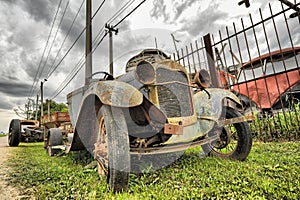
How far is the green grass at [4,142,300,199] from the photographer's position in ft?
5.14

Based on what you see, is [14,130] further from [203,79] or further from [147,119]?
[203,79]

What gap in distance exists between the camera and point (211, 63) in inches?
173

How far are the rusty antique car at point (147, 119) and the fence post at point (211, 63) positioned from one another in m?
1.67

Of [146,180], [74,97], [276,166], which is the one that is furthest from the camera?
[74,97]

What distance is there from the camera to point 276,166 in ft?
7.30

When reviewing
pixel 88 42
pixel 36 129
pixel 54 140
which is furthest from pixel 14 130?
pixel 88 42

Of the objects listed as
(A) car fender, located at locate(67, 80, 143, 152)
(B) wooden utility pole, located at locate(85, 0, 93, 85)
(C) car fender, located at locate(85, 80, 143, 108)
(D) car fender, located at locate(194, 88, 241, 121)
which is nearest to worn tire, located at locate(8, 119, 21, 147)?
(B) wooden utility pole, located at locate(85, 0, 93, 85)

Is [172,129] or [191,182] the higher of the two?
[172,129]

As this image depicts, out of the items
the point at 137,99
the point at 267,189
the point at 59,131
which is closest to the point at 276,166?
the point at 267,189

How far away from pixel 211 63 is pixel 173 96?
246cm

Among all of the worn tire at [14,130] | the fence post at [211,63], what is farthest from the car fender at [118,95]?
the worn tire at [14,130]

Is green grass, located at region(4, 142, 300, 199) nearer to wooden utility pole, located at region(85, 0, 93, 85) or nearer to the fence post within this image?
the fence post

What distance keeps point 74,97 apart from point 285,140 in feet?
14.6

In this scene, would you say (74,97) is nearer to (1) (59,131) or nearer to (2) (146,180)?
(1) (59,131)
